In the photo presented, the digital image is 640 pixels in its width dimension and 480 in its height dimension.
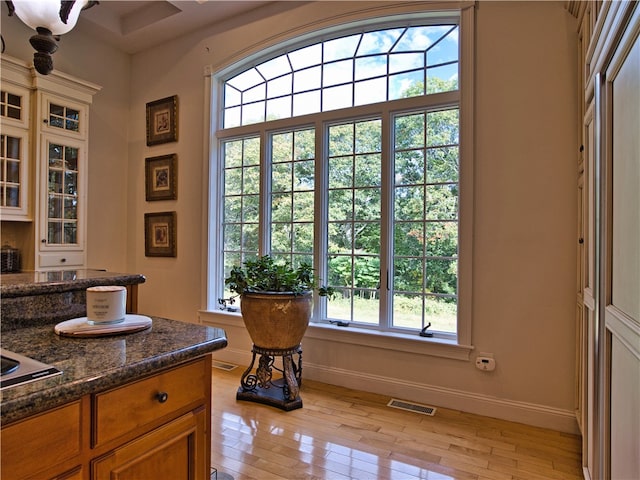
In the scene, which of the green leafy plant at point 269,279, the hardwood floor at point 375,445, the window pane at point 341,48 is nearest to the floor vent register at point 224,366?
the hardwood floor at point 375,445

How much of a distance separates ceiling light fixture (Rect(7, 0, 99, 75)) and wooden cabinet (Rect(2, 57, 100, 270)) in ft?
5.60

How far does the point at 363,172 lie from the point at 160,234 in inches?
92.3

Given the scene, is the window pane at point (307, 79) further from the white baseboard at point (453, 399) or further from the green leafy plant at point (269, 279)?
the white baseboard at point (453, 399)

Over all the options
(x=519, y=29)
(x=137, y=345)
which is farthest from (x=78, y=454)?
(x=519, y=29)

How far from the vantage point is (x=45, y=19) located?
1.76m

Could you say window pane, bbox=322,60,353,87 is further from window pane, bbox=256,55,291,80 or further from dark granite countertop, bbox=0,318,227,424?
dark granite countertop, bbox=0,318,227,424

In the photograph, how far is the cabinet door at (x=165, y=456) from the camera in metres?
0.90

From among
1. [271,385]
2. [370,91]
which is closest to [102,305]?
[271,385]

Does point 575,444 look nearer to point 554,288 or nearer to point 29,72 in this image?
point 554,288

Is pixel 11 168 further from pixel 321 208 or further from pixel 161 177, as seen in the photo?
pixel 321 208

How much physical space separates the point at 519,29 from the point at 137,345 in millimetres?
2906

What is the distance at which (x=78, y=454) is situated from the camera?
0.82 meters

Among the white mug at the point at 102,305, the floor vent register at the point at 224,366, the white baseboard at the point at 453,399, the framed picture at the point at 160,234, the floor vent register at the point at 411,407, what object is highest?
the framed picture at the point at 160,234

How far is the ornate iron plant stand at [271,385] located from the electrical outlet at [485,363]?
126 centimetres
